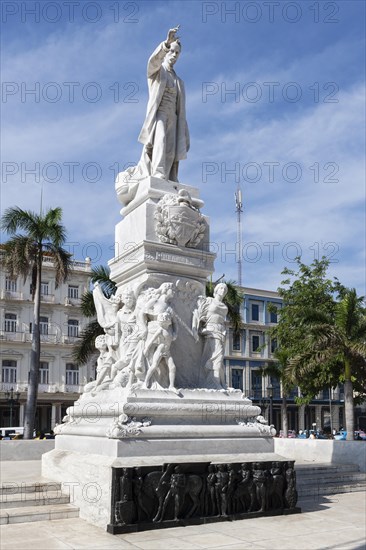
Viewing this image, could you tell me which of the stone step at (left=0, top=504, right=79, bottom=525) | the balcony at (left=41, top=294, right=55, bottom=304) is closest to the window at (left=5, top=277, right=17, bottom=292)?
the balcony at (left=41, top=294, right=55, bottom=304)

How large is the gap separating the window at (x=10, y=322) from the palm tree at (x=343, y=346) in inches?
1254

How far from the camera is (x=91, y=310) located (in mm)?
22969

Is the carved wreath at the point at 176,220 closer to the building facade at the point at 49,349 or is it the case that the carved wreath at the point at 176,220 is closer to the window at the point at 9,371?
the building facade at the point at 49,349

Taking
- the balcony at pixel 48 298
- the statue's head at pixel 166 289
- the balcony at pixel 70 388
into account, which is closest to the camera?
the statue's head at pixel 166 289

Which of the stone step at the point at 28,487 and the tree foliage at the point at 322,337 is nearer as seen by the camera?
the stone step at the point at 28,487

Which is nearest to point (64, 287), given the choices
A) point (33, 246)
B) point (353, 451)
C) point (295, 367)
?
point (33, 246)

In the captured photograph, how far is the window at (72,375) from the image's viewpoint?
47.9 metres

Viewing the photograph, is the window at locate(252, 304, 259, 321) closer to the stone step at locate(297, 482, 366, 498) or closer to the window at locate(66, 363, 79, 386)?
the window at locate(66, 363, 79, 386)

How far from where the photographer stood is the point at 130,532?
7.72 m

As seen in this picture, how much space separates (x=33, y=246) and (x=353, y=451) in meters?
14.5

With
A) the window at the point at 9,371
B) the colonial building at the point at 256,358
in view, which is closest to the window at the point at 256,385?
the colonial building at the point at 256,358

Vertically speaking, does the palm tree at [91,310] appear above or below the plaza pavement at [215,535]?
above

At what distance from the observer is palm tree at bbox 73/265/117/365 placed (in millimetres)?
22695

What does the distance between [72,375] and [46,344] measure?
316 centimetres
